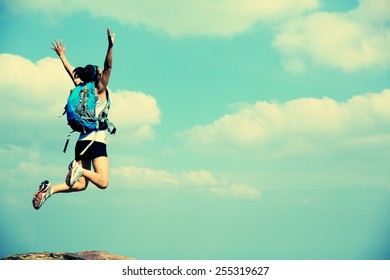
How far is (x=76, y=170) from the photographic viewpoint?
10328mm

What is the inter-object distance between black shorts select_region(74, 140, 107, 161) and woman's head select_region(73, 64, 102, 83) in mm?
1473

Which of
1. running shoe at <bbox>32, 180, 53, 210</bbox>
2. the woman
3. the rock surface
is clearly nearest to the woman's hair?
the woman

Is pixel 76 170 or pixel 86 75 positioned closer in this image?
pixel 76 170

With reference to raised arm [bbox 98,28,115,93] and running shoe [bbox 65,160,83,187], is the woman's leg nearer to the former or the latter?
running shoe [bbox 65,160,83,187]

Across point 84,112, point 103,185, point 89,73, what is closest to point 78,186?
point 103,185

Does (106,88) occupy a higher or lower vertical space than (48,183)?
higher

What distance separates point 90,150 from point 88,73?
70.7 inches

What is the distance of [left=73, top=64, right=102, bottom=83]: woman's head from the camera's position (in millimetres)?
11289

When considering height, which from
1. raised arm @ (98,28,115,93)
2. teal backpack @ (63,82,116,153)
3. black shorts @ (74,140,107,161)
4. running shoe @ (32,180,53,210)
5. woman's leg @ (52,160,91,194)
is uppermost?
raised arm @ (98,28,115,93)

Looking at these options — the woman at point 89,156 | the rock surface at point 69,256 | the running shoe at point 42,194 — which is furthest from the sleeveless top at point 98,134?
the rock surface at point 69,256
